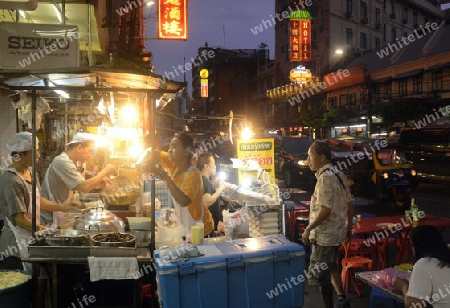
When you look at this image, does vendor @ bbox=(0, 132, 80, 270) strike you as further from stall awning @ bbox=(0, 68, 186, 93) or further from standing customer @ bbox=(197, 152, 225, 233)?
standing customer @ bbox=(197, 152, 225, 233)

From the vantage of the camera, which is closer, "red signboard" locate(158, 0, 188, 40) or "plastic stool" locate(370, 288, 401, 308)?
"plastic stool" locate(370, 288, 401, 308)

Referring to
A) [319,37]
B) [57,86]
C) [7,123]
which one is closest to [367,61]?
[319,37]

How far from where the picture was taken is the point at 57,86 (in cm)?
436

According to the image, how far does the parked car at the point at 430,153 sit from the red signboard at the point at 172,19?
1102 centimetres

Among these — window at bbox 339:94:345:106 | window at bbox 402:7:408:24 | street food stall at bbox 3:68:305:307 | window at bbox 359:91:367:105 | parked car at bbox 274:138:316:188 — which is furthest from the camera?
window at bbox 402:7:408:24

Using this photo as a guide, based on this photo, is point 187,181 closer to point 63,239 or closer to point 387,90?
point 63,239

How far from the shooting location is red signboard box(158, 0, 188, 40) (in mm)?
15781

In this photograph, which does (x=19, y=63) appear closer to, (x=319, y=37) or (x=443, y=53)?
(x=443, y=53)

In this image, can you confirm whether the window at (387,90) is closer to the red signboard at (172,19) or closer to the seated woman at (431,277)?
the red signboard at (172,19)

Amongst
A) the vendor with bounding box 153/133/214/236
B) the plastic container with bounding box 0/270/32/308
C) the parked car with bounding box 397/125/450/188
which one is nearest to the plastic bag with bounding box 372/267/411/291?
the vendor with bounding box 153/133/214/236

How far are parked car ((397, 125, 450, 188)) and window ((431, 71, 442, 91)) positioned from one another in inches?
446

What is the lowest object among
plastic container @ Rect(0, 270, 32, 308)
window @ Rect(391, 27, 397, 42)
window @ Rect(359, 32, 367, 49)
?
plastic container @ Rect(0, 270, 32, 308)

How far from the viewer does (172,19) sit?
1599 cm

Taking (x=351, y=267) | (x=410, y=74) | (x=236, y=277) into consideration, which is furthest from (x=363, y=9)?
(x=236, y=277)
